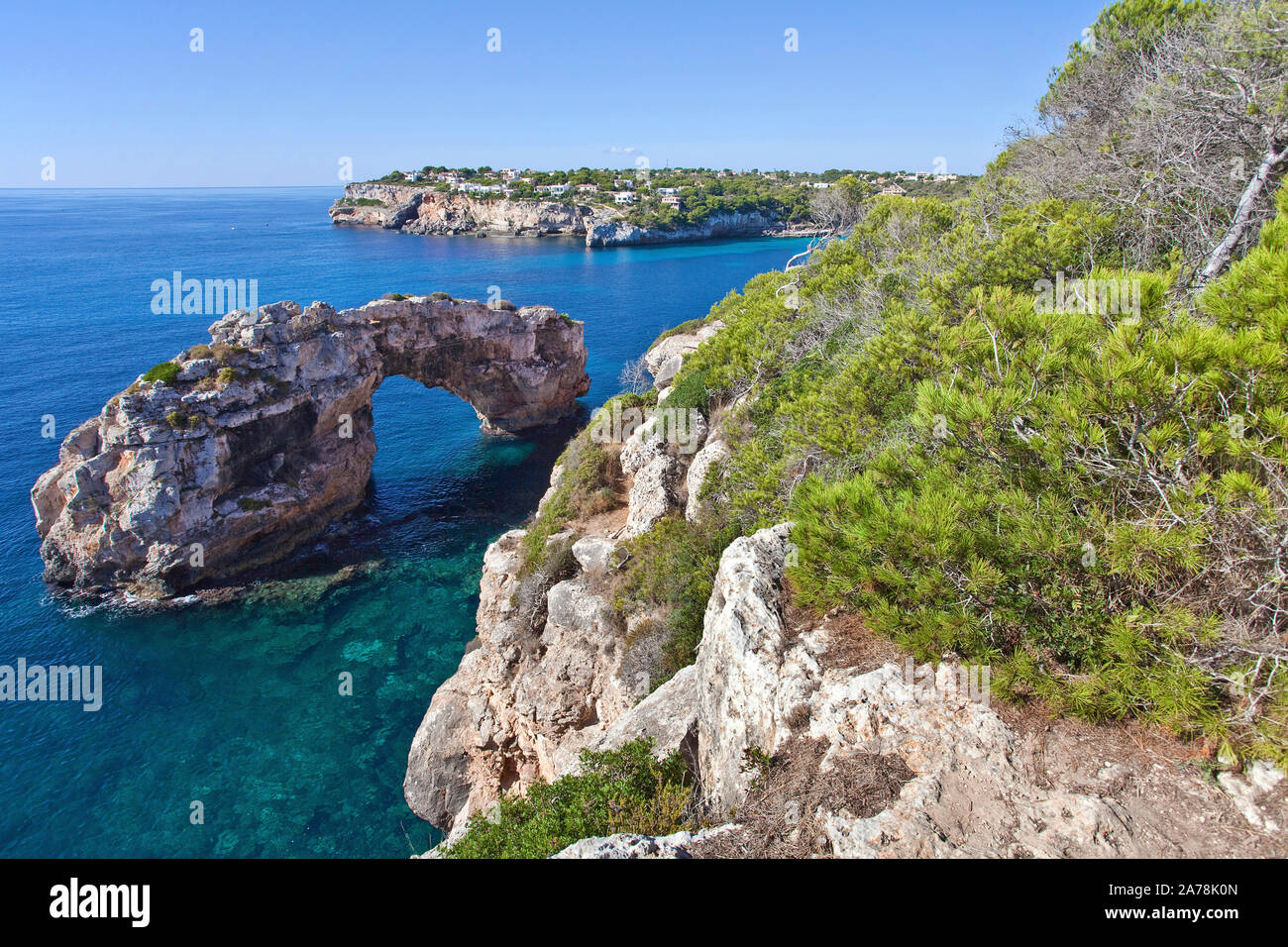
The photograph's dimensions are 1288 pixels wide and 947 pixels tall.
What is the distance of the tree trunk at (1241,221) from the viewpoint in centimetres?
987

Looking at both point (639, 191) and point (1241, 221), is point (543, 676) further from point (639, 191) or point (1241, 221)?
point (639, 191)

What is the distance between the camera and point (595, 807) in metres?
9.81

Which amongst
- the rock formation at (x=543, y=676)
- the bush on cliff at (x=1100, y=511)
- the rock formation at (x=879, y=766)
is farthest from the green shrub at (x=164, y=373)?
the bush on cliff at (x=1100, y=511)

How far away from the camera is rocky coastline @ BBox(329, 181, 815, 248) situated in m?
123

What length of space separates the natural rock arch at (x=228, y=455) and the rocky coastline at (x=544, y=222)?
9012cm

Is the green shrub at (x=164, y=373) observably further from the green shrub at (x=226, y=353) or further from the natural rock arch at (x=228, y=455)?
the green shrub at (x=226, y=353)

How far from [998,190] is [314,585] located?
1243 inches

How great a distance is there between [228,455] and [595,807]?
29.1 metres

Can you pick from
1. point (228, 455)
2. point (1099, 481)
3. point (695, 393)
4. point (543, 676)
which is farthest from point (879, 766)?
point (228, 455)

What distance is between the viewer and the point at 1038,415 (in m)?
6.55

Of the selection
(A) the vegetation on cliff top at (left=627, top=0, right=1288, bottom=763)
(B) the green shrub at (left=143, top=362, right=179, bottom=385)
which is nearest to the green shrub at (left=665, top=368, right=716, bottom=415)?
(A) the vegetation on cliff top at (left=627, top=0, right=1288, bottom=763)

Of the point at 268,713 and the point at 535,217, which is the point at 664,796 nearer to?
the point at 268,713

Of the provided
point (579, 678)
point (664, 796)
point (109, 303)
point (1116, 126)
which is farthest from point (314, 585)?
point (109, 303)
